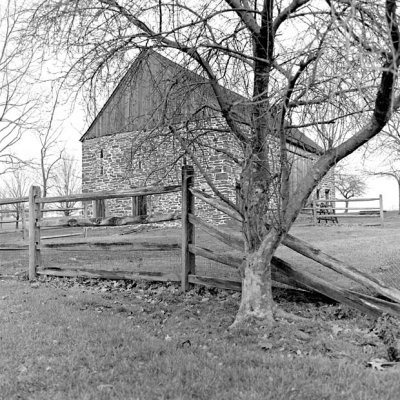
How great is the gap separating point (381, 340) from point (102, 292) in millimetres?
3976

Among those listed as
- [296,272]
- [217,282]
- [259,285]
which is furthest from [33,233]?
[296,272]

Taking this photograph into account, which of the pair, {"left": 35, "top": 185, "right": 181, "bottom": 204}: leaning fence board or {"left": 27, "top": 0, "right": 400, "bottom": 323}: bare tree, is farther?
{"left": 35, "top": 185, "right": 181, "bottom": 204}: leaning fence board

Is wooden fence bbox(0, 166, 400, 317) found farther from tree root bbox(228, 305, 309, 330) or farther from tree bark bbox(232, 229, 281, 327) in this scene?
tree root bbox(228, 305, 309, 330)

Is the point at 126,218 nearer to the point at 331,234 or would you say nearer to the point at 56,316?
the point at 56,316

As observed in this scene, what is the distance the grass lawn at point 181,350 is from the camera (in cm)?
293

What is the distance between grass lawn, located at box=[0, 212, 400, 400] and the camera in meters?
2.93

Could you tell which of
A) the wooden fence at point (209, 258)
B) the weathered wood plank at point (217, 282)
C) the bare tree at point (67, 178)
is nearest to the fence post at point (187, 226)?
the wooden fence at point (209, 258)

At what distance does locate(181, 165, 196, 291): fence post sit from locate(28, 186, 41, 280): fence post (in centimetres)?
330

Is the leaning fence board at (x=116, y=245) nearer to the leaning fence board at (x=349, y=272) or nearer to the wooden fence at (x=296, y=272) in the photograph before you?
the wooden fence at (x=296, y=272)

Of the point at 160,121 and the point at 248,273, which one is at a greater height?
the point at 160,121

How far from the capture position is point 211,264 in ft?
28.0

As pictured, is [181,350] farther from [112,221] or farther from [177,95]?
[112,221]

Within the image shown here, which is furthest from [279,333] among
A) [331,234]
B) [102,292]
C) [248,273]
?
[331,234]

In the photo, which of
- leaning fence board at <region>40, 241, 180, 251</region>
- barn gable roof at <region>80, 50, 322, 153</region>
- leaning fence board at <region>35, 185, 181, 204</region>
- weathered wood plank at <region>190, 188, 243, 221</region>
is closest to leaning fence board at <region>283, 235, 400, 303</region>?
weathered wood plank at <region>190, 188, 243, 221</region>
